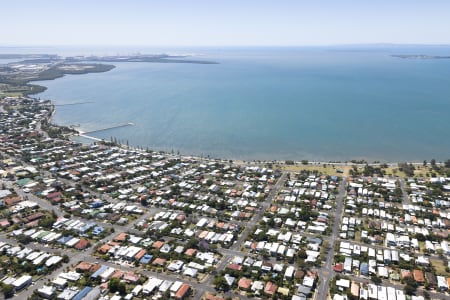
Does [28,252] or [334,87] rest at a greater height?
[334,87]

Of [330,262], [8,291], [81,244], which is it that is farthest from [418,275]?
[8,291]

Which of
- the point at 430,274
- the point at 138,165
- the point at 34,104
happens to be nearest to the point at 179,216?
the point at 138,165

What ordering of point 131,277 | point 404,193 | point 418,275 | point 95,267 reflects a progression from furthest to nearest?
1. point 404,193
2. point 95,267
3. point 418,275
4. point 131,277

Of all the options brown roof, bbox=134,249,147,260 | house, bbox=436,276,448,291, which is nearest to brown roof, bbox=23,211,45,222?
brown roof, bbox=134,249,147,260

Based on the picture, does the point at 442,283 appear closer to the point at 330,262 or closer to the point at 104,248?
the point at 330,262

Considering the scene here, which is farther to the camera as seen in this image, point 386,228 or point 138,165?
point 138,165

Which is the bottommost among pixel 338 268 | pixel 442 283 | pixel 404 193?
Answer: pixel 442 283

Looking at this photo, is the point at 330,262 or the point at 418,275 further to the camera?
the point at 330,262

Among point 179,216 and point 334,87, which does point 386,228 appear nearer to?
point 179,216

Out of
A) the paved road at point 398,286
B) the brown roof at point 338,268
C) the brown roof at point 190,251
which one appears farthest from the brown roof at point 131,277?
the paved road at point 398,286
